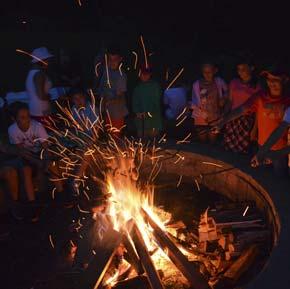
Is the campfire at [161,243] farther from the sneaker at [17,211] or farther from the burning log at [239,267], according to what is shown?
the sneaker at [17,211]

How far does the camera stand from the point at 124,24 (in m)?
16.8

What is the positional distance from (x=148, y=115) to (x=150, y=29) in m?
10.5

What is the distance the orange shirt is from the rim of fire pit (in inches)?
19.3

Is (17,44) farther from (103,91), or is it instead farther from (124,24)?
(103,91)

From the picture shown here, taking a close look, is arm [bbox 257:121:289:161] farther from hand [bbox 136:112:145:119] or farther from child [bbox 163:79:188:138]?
child [bbox 163:79:188:138]

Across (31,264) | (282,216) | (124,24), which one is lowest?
(31,264)

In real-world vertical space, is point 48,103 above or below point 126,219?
above

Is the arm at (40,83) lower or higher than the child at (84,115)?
higher

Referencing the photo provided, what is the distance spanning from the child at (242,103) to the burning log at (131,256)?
2.54m

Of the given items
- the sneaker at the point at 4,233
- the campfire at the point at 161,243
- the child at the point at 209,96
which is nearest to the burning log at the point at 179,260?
the campfire at the point at 161,243

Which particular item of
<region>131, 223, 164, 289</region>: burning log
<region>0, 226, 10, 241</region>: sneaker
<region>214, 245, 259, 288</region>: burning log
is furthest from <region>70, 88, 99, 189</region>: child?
<region>214, 245, 259, 288</region>: burning log

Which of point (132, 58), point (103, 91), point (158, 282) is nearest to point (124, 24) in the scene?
point (132, 58)

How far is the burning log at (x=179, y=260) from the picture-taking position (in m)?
3.92

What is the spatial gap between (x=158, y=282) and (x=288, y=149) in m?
2.13
